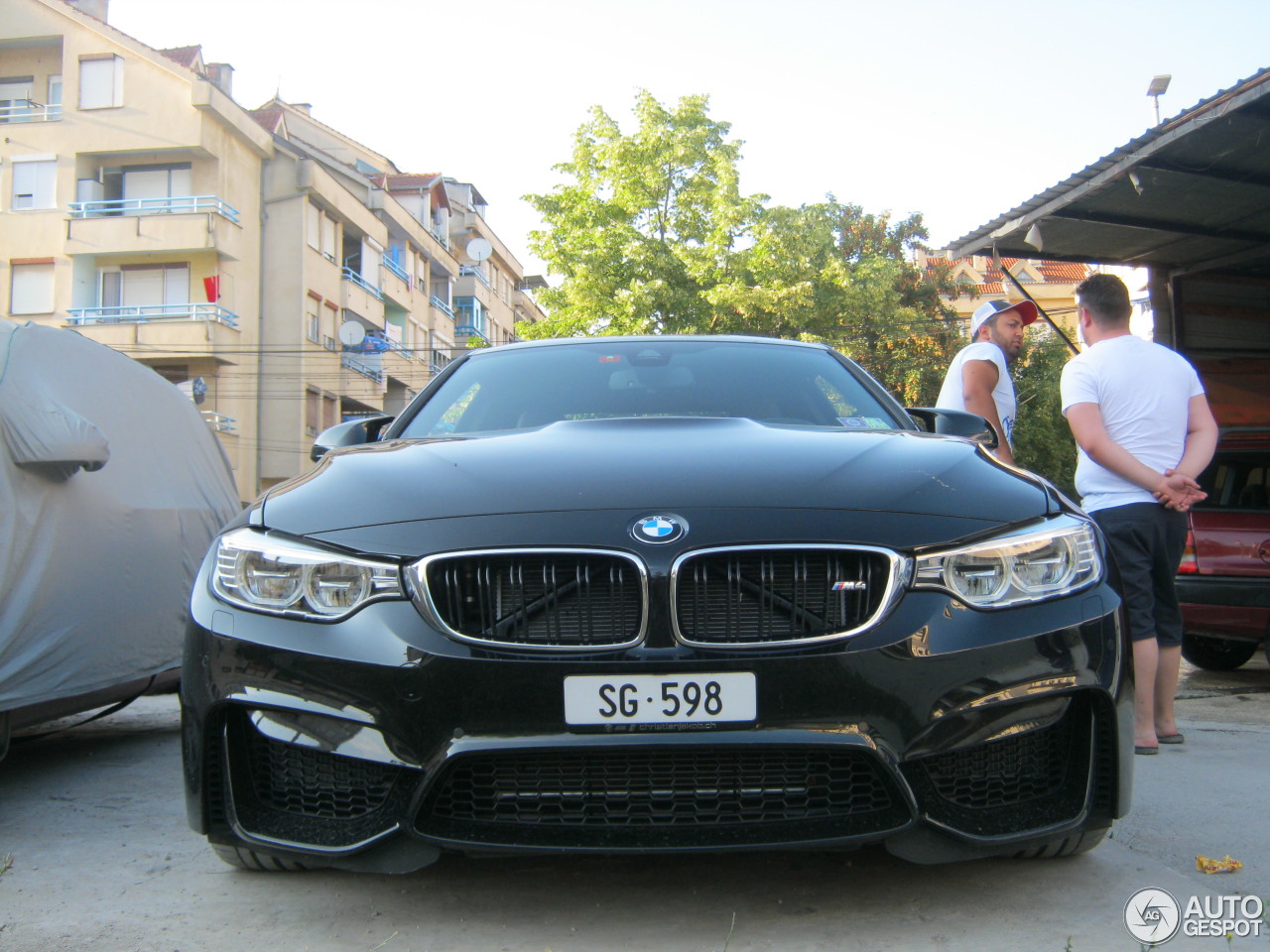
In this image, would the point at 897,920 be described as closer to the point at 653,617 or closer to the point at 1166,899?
the point at 1166,899

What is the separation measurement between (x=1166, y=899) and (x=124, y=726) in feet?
14.3

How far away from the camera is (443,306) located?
54.1 m

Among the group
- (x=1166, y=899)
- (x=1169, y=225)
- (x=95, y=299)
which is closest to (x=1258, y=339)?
(x=1169, y=225)

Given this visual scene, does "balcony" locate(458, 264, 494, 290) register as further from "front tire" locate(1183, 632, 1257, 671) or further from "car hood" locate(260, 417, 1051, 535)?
"car hood" locate(260, 417, 1051, 535)

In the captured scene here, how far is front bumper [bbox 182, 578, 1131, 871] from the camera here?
92.8 inches

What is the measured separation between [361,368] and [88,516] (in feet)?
126

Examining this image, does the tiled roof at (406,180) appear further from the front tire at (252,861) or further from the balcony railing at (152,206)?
the front tire at (252,861)

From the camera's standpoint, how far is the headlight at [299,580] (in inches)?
98.8

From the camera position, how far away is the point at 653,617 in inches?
94.3

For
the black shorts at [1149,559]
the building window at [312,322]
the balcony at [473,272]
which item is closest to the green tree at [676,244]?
the building window at [312,322]

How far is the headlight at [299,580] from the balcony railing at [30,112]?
1398 inches

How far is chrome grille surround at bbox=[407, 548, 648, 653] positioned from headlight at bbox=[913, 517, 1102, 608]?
23.2 inches

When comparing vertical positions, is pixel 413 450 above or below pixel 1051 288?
below

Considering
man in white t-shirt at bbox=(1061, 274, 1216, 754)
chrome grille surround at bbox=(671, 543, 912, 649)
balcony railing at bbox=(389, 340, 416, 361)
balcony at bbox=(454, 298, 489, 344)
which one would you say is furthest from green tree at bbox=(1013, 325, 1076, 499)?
chrome grille surround at bbox=(671, 543, 912, 649)
